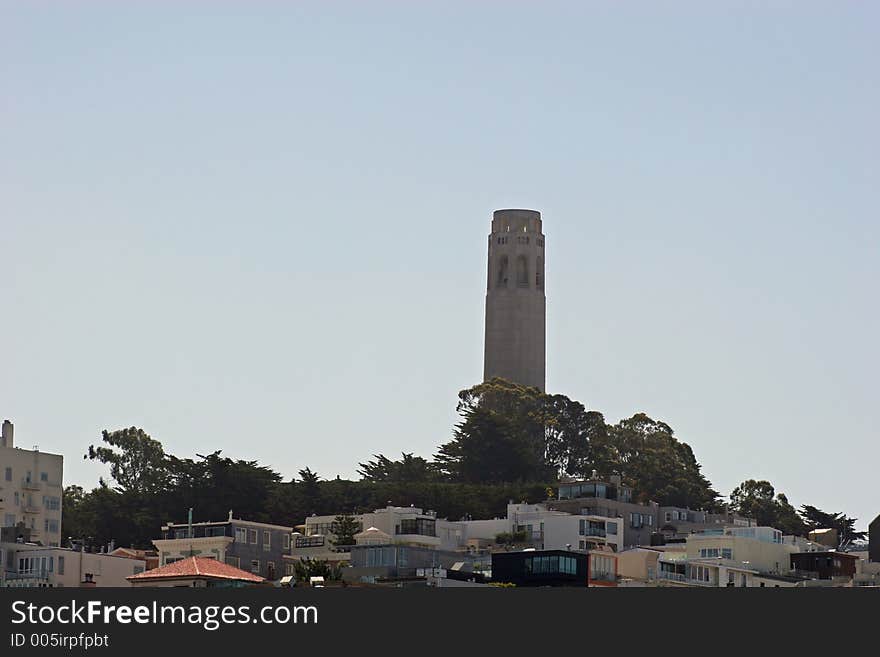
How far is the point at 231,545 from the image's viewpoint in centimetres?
15675

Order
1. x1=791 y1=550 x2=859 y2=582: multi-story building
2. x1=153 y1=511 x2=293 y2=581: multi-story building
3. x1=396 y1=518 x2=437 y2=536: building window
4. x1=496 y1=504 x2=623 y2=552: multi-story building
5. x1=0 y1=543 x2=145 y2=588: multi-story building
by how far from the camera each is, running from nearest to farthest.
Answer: x1=0 y1=543 x2=145 y2=588: multi-story building < x1=153 y1=511 x2=293 y2=581: multi-story building < x1=791 y1=550 x2=859 y2=582: multi-story building < x1=496 y1=504 x2=623 y2=552: multi-story building < x1=396 y1=518 x2=437 y2=536: building window

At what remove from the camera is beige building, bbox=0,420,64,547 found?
168750 mm

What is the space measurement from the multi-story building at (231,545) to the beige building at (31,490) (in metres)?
12.2

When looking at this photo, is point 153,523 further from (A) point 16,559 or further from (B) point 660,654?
(B) point 660,654

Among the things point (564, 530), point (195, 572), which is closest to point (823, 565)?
point (564, 530)

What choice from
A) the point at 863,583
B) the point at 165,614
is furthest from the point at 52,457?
the point at 165,614

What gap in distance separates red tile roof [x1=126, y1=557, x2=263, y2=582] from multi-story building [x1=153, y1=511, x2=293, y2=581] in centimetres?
1469

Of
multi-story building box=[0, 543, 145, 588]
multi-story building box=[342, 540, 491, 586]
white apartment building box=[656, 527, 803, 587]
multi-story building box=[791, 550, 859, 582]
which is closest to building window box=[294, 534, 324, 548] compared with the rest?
multi-story building box=[342, 540, 491, 586]

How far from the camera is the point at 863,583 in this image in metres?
156

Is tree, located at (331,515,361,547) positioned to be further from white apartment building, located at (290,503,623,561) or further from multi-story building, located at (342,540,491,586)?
multi-story building, located at (342,540,491,586)

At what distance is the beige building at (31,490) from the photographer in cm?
16875

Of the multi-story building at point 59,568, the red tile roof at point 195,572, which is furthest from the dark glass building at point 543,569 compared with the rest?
the multi-story building at point 59,568

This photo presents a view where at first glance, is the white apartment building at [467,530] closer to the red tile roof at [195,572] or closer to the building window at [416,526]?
the building window at [416,526]

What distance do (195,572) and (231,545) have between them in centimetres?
2313
